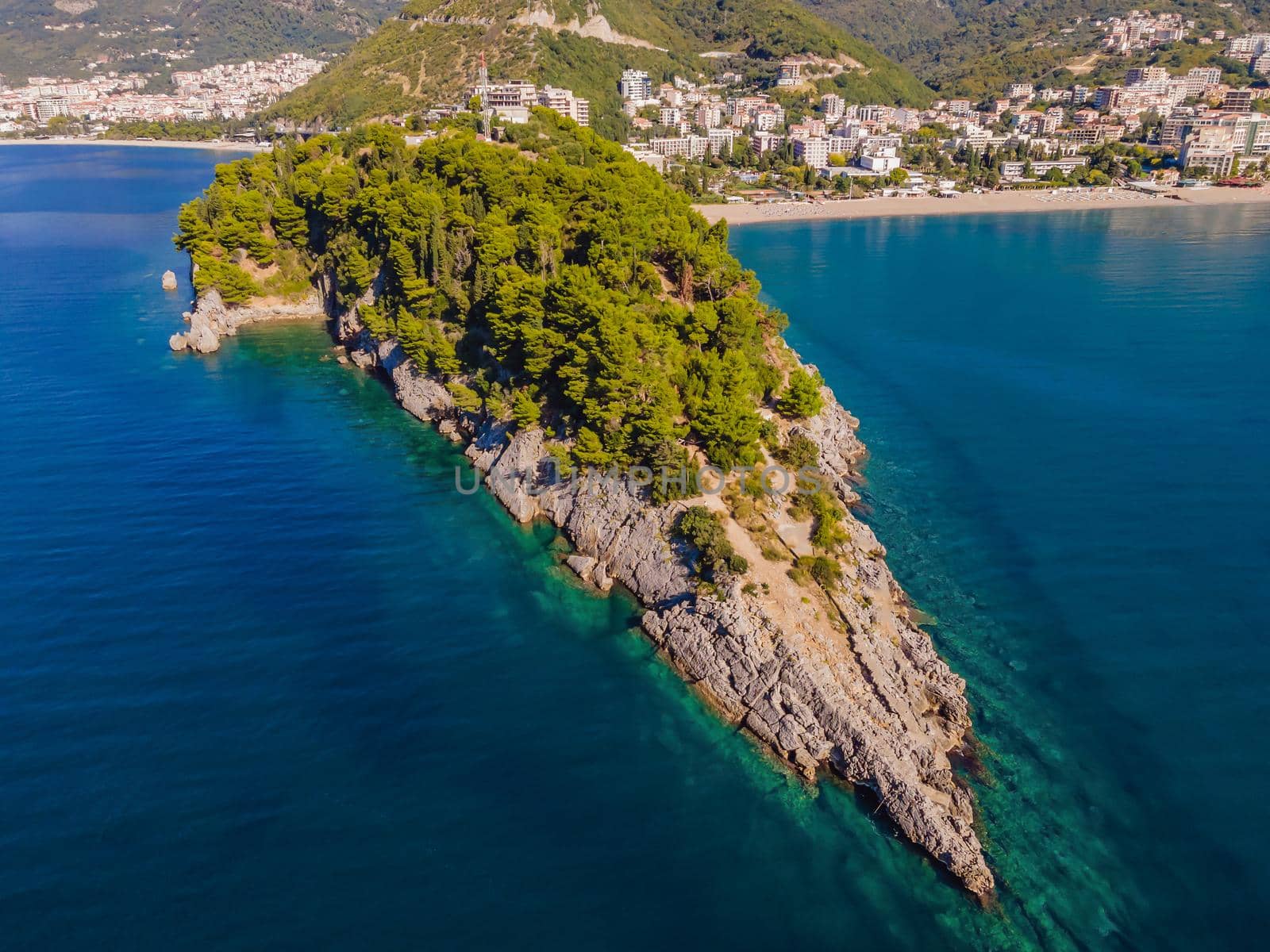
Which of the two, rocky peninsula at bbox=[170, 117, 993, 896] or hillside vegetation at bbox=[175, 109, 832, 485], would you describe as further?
hillside vegetation at bbox=[175, 109, 832, 485]

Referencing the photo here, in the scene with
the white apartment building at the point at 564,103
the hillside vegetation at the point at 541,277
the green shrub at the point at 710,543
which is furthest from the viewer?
the white apartment building at the point at 564,103

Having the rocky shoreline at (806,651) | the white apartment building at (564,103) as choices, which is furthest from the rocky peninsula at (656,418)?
the white apartment building at (564,103)

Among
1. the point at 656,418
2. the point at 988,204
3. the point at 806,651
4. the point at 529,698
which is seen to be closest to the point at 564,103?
the point at 988,204

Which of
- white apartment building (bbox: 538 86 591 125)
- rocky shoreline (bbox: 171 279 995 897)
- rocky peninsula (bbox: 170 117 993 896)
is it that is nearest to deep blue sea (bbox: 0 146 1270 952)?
rocky shoreline (bbox: 171 279 995 897)

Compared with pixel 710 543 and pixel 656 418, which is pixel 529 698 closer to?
pixel 710 543

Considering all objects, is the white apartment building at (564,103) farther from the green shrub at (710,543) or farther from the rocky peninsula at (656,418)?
the green shrub at (710,543)

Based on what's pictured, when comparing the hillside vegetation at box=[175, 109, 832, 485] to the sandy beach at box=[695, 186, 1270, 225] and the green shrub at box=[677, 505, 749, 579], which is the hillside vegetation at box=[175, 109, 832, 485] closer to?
the green shrub at box=[677, 505, 749, 579]
